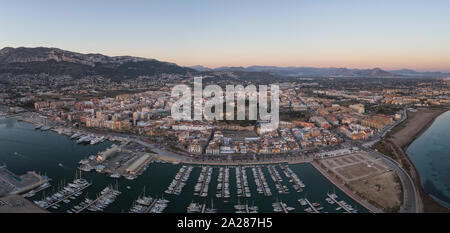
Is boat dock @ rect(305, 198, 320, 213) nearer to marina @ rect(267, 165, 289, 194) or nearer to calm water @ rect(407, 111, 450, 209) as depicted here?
marina @ rect(267, 165, 289, 194)

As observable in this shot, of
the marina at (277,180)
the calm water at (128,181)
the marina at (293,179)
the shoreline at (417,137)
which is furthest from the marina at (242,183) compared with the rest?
the shoreline at (417,137)

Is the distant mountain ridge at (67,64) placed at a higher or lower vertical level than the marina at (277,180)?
higher

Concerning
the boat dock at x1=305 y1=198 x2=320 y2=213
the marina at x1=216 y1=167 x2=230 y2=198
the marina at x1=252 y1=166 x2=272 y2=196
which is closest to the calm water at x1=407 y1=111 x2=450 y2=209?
the boat dock at x1=305 y1=198 x2=320 y2=213

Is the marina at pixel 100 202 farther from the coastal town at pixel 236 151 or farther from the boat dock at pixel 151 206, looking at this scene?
the boat dock at pixel 151 206

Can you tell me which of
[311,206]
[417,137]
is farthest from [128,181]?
[417,137]

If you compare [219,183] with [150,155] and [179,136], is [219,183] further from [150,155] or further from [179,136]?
[179,136]
